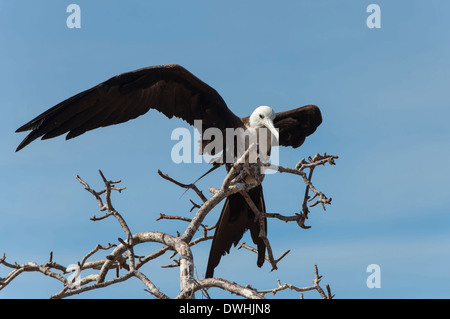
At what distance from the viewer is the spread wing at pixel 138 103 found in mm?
6488

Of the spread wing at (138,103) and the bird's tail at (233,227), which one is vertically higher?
the spread wing at (138,103)

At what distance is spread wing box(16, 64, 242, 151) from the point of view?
649cm

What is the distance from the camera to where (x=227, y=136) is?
7.29m

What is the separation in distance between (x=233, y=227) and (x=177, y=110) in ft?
5.38

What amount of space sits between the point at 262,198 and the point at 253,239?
0.52 m

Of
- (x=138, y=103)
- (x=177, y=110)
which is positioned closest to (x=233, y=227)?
(x=177, y=110)

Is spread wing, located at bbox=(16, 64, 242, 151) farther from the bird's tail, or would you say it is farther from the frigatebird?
the bird's tail

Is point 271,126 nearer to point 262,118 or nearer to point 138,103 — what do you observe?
point 262,118

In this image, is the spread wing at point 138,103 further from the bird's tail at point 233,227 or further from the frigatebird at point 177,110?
the bird's tail at point 233,227

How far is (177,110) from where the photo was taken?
295 inches

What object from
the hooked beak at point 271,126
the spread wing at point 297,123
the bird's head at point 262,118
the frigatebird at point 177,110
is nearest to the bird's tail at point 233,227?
the frigatebird at point 177,110

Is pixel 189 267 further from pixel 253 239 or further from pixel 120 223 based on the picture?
pixel 253 239

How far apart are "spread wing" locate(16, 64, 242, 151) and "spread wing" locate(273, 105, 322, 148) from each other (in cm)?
80
